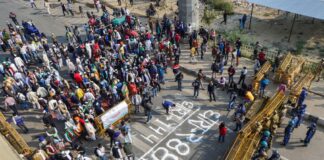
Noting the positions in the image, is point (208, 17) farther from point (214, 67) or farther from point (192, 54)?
point (214, 67)

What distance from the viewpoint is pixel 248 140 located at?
13.4 m

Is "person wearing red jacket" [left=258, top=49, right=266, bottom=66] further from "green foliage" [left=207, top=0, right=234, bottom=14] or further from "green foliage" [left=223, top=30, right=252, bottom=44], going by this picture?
"green foliage" [left=207, top=0, right=234, bottom=14]

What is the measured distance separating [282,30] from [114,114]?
697 inches

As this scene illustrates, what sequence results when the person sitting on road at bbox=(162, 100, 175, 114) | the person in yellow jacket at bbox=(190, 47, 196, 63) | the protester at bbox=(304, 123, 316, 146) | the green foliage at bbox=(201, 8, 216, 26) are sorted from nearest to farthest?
the protester at bbox=(304, 123, 316, 146), the person sitting on road at bbox=(162, 100, 175, 114), the person in yellow jacket at bbox=(190, 47, 196, 63), the green foliage at bbox=(201, 8, 216, 26)

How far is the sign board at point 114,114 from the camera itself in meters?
15.3

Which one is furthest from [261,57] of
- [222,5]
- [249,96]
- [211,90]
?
[222,5]

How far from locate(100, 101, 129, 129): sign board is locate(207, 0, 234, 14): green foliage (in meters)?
18.0

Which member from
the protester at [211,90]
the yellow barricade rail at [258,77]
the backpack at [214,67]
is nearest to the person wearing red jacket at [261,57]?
the yellow barricade rail at [258,77]

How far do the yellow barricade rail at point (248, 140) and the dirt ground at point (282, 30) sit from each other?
10.8 meters

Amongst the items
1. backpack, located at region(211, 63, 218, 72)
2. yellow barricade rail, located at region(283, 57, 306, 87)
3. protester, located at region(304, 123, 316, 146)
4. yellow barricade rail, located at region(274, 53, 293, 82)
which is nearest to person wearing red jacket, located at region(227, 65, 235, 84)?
backpack, located at region(211, 63, 218, 72)

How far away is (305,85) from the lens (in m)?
17.0

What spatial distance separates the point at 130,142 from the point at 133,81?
3705 millimetres

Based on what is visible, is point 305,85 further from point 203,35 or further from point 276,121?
point 203,35

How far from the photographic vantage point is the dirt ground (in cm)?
2402
